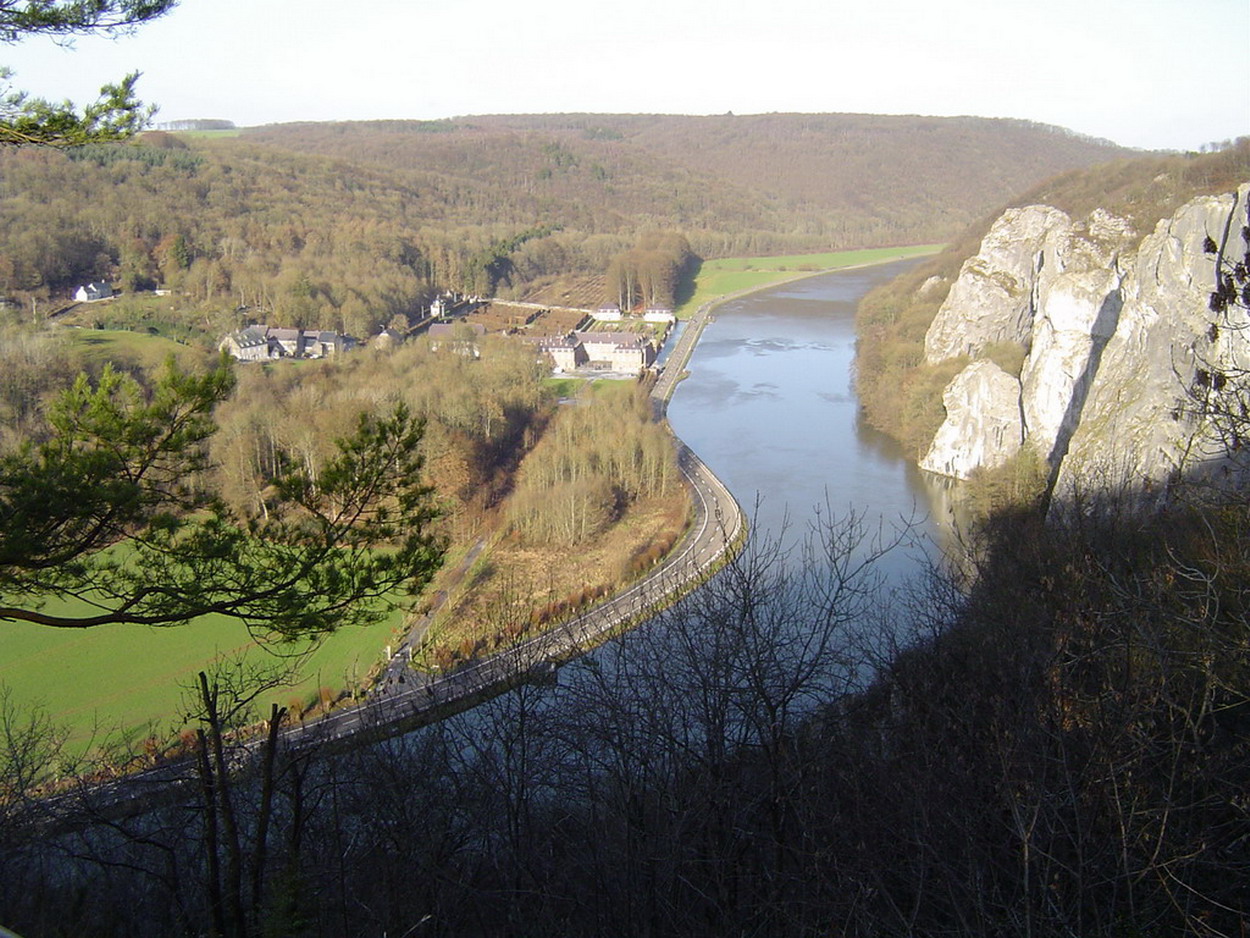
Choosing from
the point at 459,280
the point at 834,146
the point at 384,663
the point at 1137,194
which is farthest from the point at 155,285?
the point at 834,146

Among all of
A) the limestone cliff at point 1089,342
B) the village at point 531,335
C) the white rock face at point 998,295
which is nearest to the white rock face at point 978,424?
the limestone cliff at point 1089,342

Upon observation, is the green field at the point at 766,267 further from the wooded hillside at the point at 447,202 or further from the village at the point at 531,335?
the village at the point at 531,335

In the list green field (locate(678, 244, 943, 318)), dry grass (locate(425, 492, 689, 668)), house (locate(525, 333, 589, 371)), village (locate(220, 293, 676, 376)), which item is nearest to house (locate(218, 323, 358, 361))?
village (locate(220, 293, 676, 376))

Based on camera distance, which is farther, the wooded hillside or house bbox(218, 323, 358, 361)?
the wooded hillside

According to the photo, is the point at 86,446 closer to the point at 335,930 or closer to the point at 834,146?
the point at 335,930

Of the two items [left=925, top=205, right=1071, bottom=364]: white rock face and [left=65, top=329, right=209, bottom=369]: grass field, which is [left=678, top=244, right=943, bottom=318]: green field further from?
[left=65, top=329, right=209, bottom=369]: grass field

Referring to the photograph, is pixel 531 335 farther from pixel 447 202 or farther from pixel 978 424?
pixel 447 202

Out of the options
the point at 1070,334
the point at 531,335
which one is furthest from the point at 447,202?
the point at 1070,334
